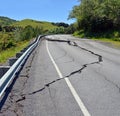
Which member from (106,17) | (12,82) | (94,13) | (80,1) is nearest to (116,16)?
(106,17)

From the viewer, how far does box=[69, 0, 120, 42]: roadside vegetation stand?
2240 inches

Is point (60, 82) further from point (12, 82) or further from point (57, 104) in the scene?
point (57, 104)

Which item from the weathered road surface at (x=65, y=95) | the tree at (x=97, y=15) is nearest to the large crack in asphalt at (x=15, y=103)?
the weathered road surface at (x=65, y=95)

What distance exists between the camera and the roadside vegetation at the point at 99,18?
56906 mm

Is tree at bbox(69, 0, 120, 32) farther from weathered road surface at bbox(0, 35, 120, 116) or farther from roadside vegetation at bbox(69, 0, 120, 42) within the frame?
weathered road surface at bbox(0, 35, 120, 116)

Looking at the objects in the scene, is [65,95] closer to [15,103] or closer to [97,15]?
[15,103]

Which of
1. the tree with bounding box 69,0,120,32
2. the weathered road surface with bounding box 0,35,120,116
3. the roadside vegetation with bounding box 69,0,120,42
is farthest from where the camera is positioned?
the roadside vegetation with bounding box 69,0,120,42

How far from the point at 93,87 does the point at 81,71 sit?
4179 mm

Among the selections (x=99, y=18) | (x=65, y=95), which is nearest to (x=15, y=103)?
(x=65, y=95)

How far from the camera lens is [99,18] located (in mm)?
69188

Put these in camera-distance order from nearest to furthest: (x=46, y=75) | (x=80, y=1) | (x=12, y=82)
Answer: (x=12, y=82), (x=46, y=75), (x=80, y=1)

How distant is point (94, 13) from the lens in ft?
233

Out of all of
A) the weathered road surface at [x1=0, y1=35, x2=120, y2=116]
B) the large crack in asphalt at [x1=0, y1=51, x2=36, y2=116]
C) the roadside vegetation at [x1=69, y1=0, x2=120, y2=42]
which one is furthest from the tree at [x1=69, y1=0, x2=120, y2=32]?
the large crack in asphalt at [x1=0, y1=51, x2=36, y2=116]

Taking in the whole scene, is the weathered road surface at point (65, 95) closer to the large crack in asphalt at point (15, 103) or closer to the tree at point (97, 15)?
the large crack in asphalt at point (15, 103)
